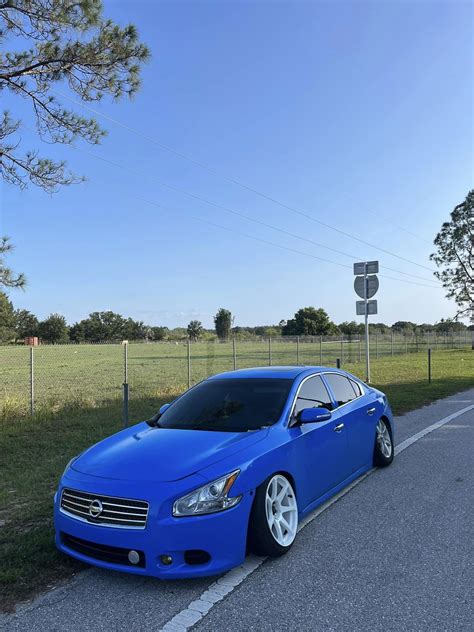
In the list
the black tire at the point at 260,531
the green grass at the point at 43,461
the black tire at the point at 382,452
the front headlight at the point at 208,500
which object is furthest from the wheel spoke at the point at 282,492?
the black tire at the point at 382,452

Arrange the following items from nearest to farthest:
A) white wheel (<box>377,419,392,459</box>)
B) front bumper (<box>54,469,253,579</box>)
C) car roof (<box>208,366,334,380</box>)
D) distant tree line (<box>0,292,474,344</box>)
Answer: front bumper (<box>54,469,253,579</box>)
car roof (<box>208,366,334,380</box>)
white wheel (<box>377,419,392,459</box>)
distant tree line (<box>0,292,474,344</box>)

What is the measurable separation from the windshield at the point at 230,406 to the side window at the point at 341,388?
0.75 metres

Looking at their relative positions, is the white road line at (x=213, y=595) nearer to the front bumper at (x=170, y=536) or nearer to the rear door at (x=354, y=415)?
the front bumper at (x=170, y=536)

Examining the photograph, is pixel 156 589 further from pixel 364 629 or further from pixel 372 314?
pixel 372 314

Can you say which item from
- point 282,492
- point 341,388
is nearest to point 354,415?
point 341,388

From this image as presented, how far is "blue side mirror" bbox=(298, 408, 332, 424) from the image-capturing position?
433 centimetres

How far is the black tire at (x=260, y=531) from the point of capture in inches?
141

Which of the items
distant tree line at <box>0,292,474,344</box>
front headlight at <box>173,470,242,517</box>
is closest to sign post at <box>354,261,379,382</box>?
front headlight at <box>173,470,242,517</box>

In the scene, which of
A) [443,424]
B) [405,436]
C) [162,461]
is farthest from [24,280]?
[443,424]

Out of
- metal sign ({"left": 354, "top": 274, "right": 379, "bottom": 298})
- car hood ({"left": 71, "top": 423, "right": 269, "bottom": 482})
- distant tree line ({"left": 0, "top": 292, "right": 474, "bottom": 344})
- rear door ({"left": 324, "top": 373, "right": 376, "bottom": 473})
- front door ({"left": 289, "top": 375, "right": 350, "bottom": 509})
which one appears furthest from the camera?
distant tree line ({"left": 0, "top": 292, "right": 474, "bottom": 344})

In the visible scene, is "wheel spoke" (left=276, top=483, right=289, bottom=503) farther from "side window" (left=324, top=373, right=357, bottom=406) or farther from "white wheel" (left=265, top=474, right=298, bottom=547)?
"side window" (left=324, top=373, right=357, bottom=406)

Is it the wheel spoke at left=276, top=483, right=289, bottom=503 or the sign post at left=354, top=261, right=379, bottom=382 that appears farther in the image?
the sign post at left=354, top=261, right=379, bottom=382

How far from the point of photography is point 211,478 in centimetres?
343

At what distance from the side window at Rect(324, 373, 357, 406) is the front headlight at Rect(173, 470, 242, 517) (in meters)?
2.20
